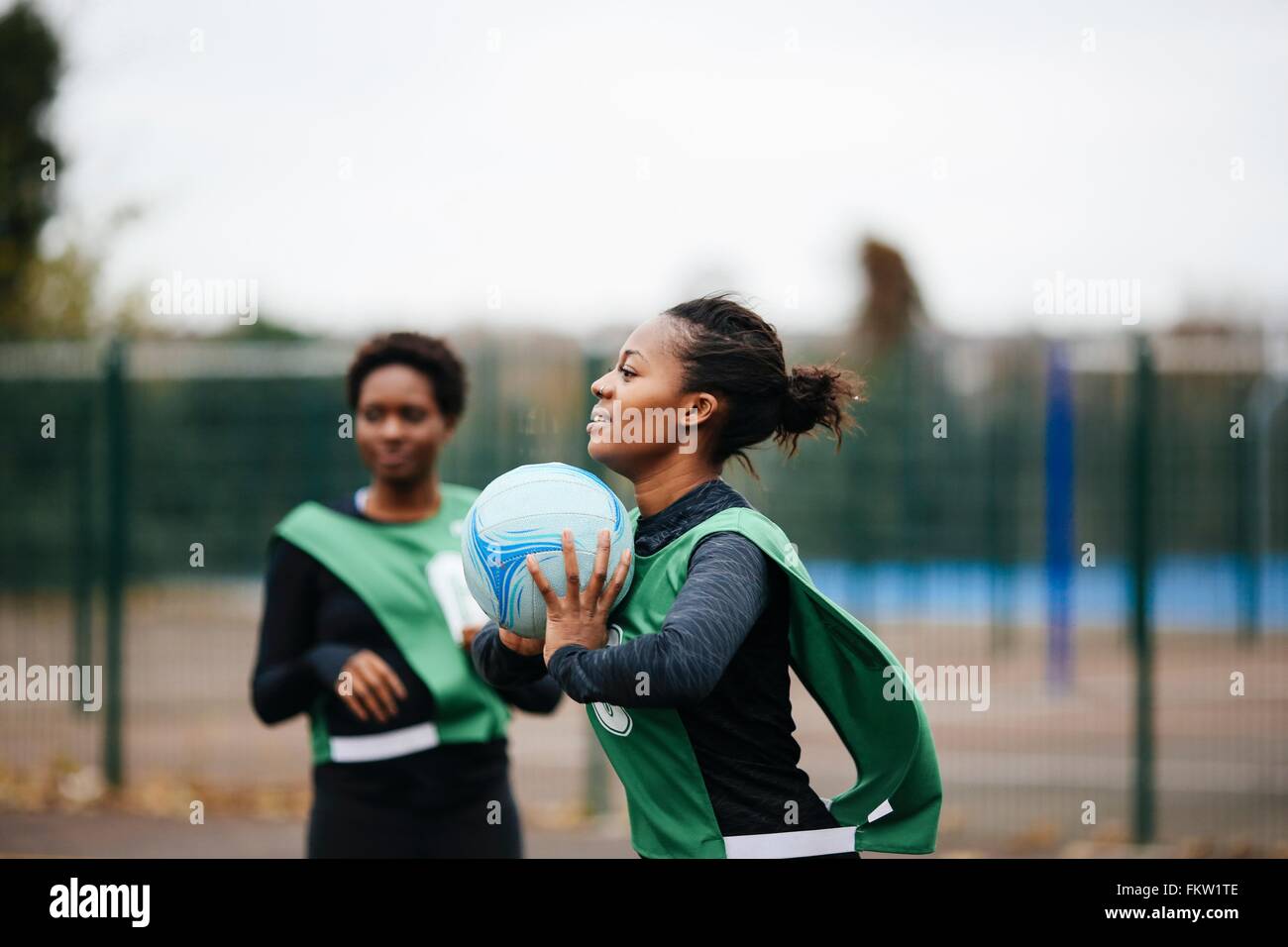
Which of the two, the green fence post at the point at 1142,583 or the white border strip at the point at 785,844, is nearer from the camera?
the white border strip at the point at 785,844

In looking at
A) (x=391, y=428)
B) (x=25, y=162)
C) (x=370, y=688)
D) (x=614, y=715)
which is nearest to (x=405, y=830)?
(x=370, y=688)

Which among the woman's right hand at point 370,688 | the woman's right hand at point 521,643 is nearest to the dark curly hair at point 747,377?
the woman's right hand at point 521,643

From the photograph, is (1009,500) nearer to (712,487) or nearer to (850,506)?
(850,506)

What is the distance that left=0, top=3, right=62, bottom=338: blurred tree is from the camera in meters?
11.9

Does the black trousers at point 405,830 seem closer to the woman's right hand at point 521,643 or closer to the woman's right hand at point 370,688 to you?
the woman's right hand at point 370,688

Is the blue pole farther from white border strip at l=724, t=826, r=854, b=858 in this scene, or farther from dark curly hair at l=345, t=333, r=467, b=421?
white border strip at l=724, t=826, r=854, b=858

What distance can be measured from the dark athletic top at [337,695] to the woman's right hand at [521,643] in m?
0.94

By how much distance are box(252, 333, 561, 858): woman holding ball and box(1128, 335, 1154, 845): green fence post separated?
4.06m

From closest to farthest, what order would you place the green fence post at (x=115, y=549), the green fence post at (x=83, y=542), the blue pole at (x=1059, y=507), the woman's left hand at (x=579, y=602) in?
1. the woman's left hand at (x=579, y=602)
2. the blue pole at (x=1059, y=507)
3. the green fence post at (x=115, y=549)
4. the green fence post at (x=83, y=542)

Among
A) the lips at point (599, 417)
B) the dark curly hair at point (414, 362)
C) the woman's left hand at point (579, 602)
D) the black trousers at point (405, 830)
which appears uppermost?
the dark curly hair at point (414, 362)

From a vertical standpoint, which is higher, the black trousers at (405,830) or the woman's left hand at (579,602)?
the woman's left hand at (579,602)

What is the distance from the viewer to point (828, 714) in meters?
2.80

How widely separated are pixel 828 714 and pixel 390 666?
1479mm

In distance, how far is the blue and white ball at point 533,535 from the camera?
2.54m
